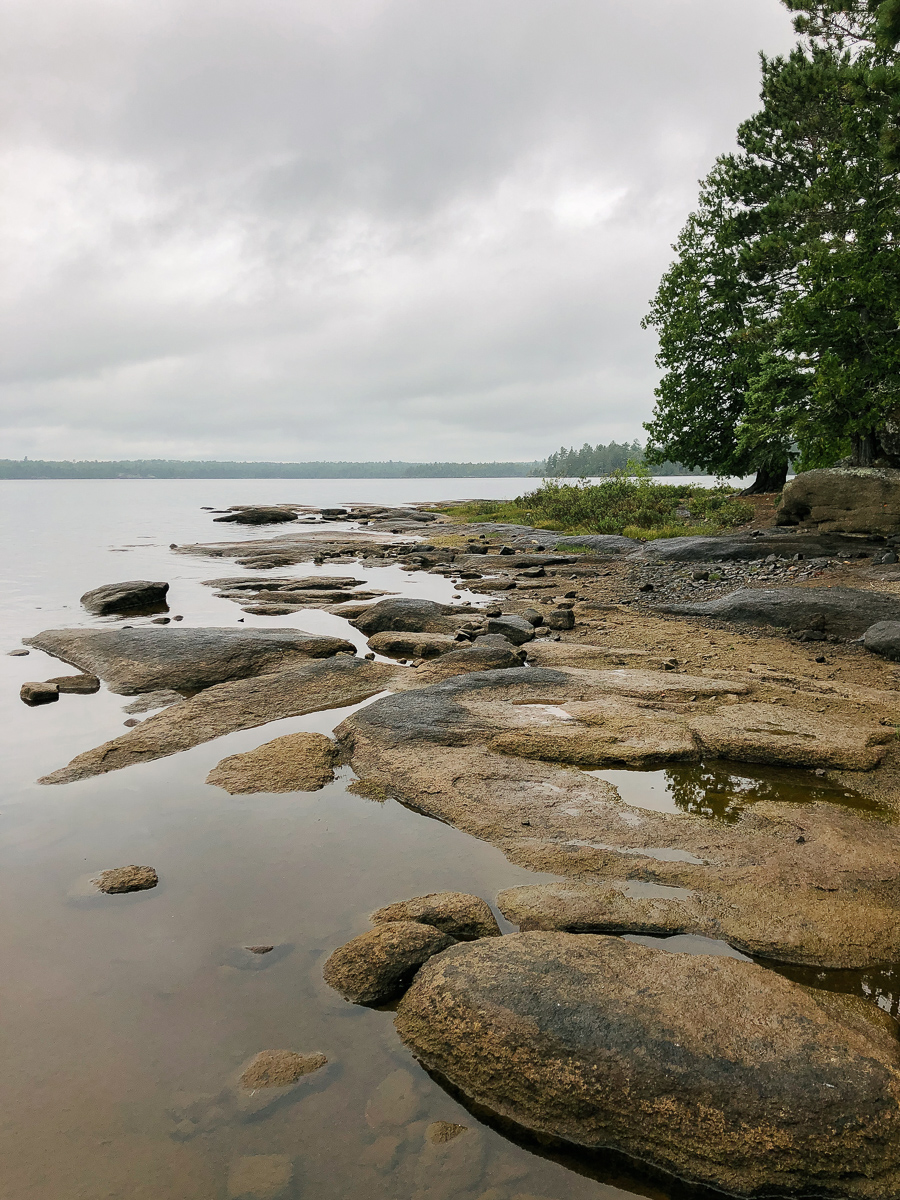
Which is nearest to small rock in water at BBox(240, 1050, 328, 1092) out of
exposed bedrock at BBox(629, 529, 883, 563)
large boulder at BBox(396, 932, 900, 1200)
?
large boulder at BBox(396, 932, 900, 1200)

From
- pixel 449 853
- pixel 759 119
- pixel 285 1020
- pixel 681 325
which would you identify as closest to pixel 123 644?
pixel 449 853

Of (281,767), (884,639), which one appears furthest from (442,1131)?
(884,639)

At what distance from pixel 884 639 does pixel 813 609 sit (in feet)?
5.30

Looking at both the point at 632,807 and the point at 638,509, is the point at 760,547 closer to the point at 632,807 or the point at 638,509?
the point at 638,509

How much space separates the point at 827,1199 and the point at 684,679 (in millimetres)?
5610

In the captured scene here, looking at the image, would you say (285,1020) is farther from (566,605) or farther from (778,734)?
(566,605)

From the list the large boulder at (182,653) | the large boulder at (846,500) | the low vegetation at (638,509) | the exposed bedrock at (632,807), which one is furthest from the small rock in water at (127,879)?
the low vegetation at (638,509)

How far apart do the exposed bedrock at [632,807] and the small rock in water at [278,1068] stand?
5.80 ft

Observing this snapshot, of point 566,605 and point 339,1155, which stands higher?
point 566,605

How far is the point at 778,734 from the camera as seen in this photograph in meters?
5.90

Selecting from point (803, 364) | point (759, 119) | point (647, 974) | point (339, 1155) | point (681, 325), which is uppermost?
point (759, 119)

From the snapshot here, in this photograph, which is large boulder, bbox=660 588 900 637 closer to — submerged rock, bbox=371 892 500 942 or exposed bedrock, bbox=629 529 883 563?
exposed bedrock, bbox=629 529 883 563

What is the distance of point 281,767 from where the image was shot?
5602 mm

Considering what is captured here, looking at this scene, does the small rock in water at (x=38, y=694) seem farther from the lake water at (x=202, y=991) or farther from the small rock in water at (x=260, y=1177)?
the small rock in water at (x=260, y=1177)
